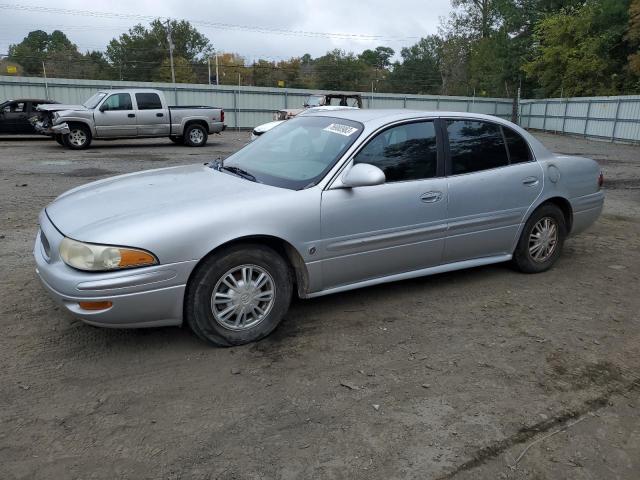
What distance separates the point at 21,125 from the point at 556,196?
18559 mm

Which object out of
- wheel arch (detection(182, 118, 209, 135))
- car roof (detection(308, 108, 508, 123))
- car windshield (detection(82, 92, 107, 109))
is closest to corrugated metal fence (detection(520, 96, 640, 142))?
wheel arch (detection(182, 118, 209, 135))

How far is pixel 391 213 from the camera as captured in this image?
13.5 feet

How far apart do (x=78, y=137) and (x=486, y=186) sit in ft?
47.6

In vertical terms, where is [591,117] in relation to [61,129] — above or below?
above

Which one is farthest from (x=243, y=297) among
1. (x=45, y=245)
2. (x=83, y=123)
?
(x=83, y=123)

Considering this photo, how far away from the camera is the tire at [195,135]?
17844 millimetres

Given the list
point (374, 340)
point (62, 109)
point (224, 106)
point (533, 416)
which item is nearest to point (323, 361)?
point (374, 340)

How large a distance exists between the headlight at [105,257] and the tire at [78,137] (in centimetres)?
1425

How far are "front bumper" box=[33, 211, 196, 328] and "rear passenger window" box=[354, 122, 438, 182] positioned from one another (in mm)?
1643

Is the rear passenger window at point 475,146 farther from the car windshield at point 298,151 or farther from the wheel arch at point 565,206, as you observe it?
the car windshield at point 298,151

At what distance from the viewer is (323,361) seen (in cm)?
350

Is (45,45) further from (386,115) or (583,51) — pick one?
(386,115)

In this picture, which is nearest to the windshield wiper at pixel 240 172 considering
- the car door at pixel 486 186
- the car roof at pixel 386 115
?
the car roof at pixel 386 115

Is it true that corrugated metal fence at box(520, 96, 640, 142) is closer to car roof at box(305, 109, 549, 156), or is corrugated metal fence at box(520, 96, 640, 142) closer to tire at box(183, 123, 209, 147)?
tire at box(183, 123, 209, 147)
